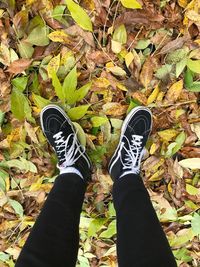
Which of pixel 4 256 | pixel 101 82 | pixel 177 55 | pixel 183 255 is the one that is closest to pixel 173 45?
pixel 177 55

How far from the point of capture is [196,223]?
4.37ft

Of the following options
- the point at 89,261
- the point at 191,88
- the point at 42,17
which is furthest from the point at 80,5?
the point at 89,261

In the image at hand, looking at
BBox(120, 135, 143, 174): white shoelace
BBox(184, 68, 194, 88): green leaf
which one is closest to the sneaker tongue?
BBox(120, 135, 143, 174): white shoelace

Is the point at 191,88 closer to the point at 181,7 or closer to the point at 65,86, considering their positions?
the point at 181,7

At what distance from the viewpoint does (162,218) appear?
1352 mm

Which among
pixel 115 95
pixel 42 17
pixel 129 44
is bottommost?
pixel 115 95

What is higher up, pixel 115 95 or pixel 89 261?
pixel 115 95

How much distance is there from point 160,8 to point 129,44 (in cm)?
14

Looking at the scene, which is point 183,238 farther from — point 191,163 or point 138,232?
point 138,232

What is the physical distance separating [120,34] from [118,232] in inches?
22.5

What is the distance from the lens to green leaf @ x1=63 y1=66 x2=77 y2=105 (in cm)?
119

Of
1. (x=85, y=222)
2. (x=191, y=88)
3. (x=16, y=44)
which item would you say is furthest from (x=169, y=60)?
(x=85, y=222)

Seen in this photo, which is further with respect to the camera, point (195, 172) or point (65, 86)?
point (195, 172)

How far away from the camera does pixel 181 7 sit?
45.7 inches
